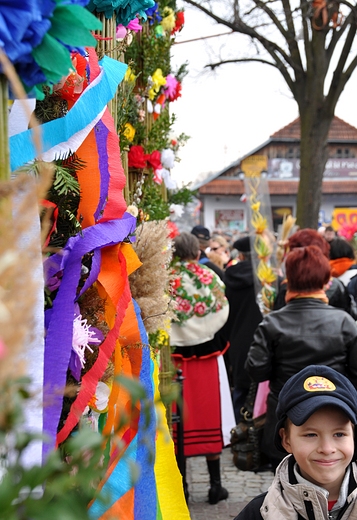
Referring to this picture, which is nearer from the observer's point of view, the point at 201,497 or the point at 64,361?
the point at 64,361

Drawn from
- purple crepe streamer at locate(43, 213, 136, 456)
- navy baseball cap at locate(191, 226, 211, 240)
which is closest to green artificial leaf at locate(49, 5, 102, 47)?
purple crepe streamer at locate(43, 213, 136, 456)

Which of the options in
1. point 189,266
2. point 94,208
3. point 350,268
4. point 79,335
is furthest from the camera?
point 350,268

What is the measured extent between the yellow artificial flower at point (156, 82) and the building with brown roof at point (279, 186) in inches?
1115

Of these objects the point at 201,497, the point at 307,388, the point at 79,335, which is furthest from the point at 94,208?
the point at 201,497

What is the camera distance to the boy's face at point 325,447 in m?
1.94

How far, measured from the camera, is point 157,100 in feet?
11.8

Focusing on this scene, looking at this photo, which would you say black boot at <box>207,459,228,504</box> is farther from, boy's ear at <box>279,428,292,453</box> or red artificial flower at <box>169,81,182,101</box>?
boy's ear at <box>279,428,292,453</box>

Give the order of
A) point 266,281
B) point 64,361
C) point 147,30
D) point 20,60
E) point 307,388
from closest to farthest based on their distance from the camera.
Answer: point 20,60 → point 64,361 → point 307,388 → point 147,30 → point 266,281

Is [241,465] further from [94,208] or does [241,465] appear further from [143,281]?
[94,208]

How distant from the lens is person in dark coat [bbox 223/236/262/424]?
19.7ft

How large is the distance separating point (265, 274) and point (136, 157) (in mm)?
2679

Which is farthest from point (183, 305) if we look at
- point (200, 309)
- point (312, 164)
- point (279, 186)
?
point (279, 186)

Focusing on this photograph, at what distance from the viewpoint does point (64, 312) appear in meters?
1.40

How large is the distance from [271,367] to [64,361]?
2.32m
